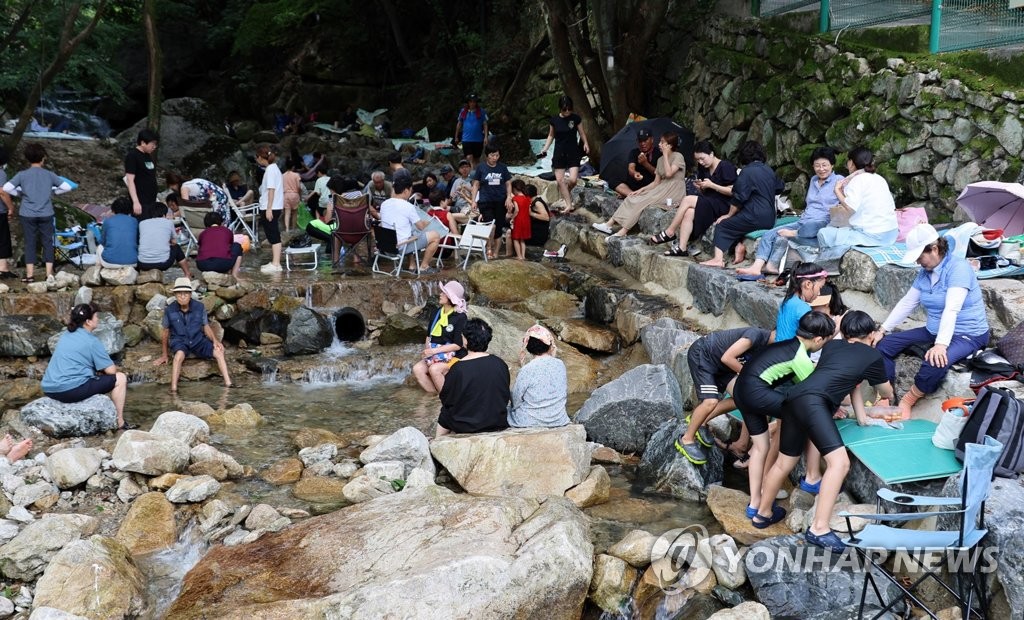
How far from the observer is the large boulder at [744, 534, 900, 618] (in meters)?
4.91

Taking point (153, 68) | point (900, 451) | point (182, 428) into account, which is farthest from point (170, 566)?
point (153, 68)

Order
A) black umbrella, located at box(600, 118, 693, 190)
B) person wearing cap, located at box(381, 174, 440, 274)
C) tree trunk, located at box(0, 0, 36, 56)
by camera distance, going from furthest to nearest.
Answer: tree trunk, located at box(0, 0, 36, 56), black umbrella, located at box(600, 118, 693, 190), person wearing cap, located at box(381, 174, 440, 274)

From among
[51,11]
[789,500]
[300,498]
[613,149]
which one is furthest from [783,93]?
[51,11]

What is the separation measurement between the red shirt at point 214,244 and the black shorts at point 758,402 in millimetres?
7311

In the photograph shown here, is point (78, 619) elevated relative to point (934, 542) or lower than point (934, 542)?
lower

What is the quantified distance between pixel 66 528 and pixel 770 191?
696cm

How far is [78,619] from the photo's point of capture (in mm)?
4809

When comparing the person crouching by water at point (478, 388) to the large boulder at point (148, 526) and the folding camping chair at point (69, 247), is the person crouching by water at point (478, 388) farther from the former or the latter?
the folding camping chair at point (69, 247)

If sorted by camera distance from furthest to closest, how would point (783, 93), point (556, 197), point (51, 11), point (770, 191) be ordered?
point (51, 11), point (556, 197), point (783, 93), point (770, 191)

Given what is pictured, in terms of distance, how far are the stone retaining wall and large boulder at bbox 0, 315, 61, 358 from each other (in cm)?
876

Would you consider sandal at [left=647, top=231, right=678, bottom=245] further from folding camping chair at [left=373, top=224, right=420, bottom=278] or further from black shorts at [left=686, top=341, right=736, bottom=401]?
black shorts at [left=686, top=341, right=736, bottom=401]

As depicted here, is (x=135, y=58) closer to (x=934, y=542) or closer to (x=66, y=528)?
(x=66, y=528)

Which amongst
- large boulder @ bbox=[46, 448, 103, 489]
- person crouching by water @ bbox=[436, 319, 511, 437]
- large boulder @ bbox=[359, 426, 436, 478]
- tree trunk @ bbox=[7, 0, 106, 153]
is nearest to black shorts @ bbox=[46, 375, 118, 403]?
large boulder @ bbox=[46, 448, 103, 489]

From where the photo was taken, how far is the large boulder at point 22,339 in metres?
9.62
